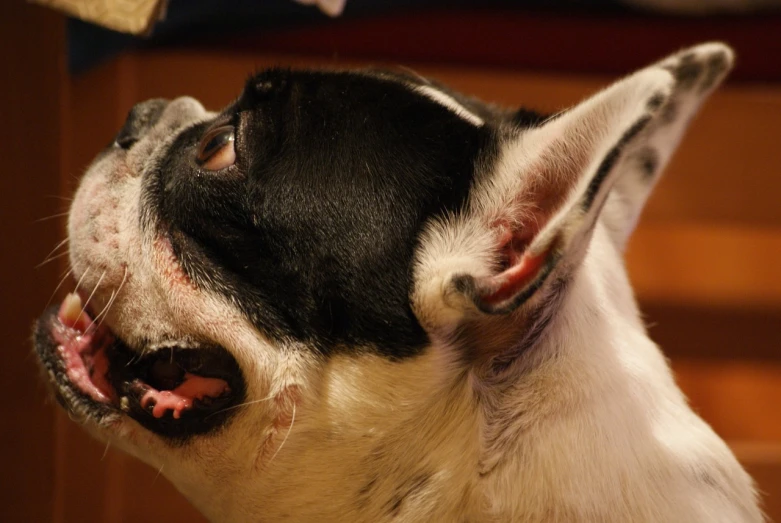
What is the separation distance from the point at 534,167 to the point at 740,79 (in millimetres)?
1557

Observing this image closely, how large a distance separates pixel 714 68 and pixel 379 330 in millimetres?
616

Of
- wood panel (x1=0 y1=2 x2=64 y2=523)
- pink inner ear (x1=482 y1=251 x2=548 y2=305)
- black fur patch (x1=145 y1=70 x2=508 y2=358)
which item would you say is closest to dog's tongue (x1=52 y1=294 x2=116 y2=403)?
black fur patch (x1=145 y1=70 x2=508 y2=358)

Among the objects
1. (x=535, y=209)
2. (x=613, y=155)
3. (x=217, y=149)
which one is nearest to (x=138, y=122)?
(x=217, y=149)

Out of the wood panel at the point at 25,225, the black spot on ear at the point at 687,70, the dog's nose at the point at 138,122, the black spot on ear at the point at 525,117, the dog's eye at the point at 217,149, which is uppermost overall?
the black spot on ear at the point at 687,70

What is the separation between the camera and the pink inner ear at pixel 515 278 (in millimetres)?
809

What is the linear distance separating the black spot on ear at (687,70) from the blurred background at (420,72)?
822 mm

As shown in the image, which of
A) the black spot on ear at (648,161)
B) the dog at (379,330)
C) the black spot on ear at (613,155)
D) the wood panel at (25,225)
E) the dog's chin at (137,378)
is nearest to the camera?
the black spot on ear at (613,155)

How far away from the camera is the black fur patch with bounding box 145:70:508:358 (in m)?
0.92

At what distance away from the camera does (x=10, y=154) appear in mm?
1712

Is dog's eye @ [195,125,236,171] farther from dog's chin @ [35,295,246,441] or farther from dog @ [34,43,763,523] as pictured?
dog's chin @ [35,295,246,441]

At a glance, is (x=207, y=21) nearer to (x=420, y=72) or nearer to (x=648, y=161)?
(x=420, y=72)

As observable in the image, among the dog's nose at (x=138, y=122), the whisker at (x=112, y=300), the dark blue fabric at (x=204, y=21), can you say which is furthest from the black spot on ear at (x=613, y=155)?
the dark blue fabric at (x=204, y=21)

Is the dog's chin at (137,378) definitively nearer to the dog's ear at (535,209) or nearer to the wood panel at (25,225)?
the dog's ear at (535,209)

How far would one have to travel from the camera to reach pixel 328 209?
94 cm
